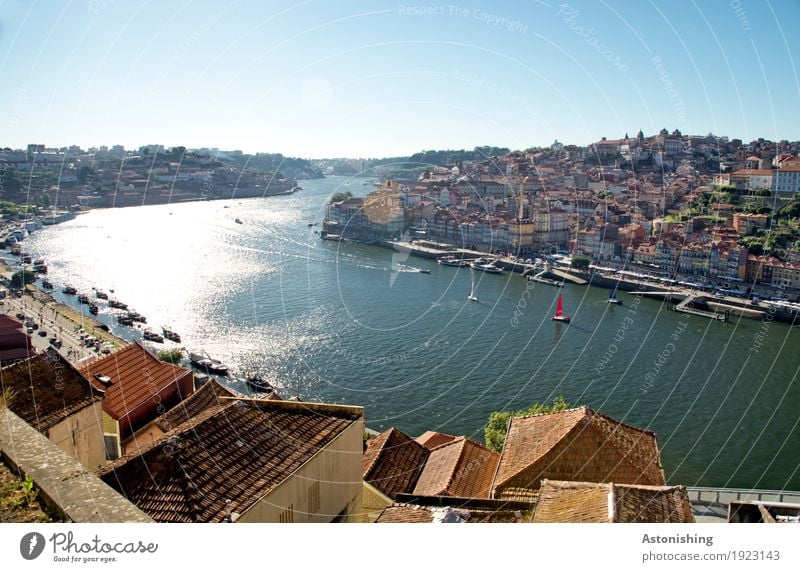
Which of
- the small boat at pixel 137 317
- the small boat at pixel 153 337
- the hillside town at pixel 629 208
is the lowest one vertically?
the small boat at pixel 153 337

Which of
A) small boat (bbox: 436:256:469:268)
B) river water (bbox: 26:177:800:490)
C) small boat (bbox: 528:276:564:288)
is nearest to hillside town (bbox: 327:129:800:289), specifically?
small boat (bbox: 436:256:469:268)

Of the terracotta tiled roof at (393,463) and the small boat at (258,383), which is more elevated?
the terracotta tiled roof at (393,463)

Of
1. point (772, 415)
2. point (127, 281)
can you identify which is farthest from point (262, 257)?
point (772, 415)

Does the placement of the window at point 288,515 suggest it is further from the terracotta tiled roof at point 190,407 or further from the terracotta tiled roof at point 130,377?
the terracotta tiled roof at point 130,377

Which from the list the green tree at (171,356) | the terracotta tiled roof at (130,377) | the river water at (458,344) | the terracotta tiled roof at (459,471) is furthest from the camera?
the green tree at (171,356)

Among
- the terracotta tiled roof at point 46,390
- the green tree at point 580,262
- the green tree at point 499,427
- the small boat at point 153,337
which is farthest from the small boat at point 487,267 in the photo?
the terracotta tiled roof at point 46,390

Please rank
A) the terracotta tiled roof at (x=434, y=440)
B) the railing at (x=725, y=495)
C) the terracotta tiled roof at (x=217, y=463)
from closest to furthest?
the terracotta tiled roof at (x=217, y=463) → the railing at (x=725, y=495) → the terracotta tiled roof at (x=434, y=440)
